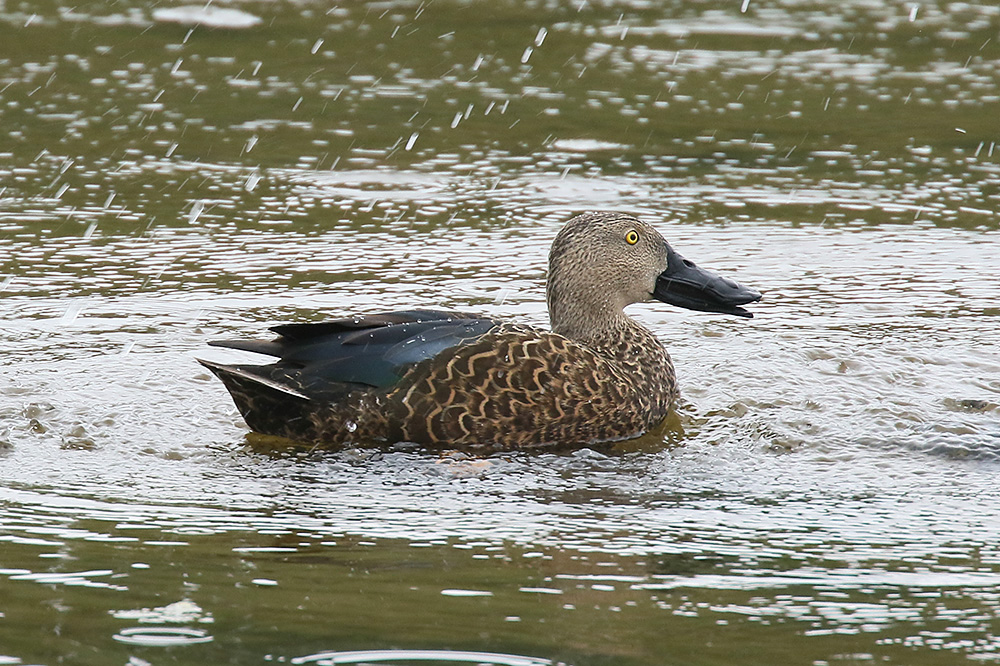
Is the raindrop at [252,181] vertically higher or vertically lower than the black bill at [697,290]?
lower

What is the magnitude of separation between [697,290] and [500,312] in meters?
1.32

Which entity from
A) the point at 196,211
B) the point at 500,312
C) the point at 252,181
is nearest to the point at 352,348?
the point at 500,312

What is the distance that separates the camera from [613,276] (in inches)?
295

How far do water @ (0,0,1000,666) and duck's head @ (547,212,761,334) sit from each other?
403 millimetres

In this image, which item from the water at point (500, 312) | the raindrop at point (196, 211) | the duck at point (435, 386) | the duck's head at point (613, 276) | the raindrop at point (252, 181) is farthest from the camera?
the raindrop at point (252, 181)

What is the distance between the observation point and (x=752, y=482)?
238 inches

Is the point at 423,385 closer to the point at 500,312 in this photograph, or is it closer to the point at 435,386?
the point at 435,386

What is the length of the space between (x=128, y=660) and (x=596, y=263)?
12.5 feet

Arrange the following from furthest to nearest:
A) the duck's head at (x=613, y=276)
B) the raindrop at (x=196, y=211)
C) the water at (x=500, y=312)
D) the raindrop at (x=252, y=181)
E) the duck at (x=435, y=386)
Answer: the raindrop at (x=252, y=181), the raindrop at (x=196, y=211), the duck's head at (x=613, y=276), the duck at (x=435, y=386), the water at (x=500, y=312)

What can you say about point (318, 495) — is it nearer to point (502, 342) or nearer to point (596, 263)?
point (502, 342)

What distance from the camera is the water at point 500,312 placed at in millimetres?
4625

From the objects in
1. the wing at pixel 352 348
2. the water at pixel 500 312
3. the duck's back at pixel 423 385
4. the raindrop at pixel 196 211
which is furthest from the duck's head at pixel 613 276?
the raindrop at pixel 196 211

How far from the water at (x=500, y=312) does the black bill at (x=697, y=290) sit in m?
0.32

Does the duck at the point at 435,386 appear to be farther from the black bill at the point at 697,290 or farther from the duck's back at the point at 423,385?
the black bill at the point at 697,290
